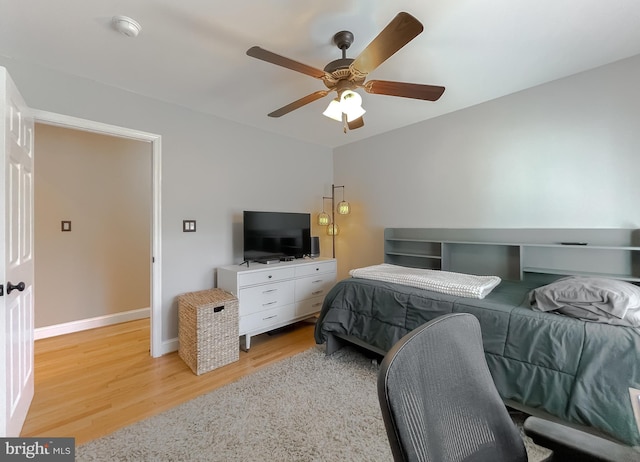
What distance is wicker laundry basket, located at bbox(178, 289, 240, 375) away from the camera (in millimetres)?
2365

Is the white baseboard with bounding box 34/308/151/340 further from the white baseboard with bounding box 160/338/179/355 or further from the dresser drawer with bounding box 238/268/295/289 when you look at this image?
the dresser drawer with bounding box 238/268/295/289

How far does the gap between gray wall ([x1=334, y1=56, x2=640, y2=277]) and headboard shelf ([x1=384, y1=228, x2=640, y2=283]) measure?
0.31ft

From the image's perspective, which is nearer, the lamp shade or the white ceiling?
the white ceiling

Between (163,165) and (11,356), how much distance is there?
70.8 inches

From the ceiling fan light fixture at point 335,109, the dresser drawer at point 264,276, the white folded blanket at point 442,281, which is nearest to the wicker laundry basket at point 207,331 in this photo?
the dresser drawer at point 264,276

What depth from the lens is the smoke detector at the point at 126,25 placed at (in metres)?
1.63

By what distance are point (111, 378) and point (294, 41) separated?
9.77 feet

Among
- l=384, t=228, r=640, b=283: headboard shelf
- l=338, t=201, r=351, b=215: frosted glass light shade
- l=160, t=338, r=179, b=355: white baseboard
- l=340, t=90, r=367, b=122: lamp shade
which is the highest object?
l=340, t=90, r=367, b=122: lamp shade

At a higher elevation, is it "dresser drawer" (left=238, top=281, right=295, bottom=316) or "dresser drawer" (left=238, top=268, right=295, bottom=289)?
"dresser drawer" (left=238, top=268, right=295, bottom=289)

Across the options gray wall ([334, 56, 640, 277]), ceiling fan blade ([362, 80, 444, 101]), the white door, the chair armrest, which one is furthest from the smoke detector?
gray wall ([334, 56, 640, 277])

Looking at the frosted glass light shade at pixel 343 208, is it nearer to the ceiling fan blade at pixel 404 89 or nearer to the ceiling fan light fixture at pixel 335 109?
the ceiling fan light fixture at pixel 335 109

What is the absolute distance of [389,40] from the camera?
1.35 metres

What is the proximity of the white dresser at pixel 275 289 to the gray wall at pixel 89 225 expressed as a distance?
1.61m

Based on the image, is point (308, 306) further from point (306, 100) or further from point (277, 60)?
point (277, 60)
